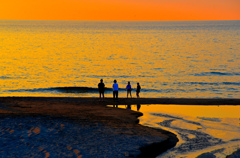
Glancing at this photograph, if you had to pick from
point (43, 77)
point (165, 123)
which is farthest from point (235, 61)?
point (165, 123)

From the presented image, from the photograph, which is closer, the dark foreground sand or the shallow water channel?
the dark foreground sand

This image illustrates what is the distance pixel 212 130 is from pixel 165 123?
2.83 m

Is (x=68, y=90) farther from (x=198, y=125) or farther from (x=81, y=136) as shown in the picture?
(x=81, y=136)

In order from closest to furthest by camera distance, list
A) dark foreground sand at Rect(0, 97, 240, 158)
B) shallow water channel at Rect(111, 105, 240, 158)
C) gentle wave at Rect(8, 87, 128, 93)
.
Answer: dark foreground sand at Rect(0, 97, 240, 158), shallow water channel at Rect(111, 105, 240, 158), gentle wave at Rect(8, 87, 128, 93)

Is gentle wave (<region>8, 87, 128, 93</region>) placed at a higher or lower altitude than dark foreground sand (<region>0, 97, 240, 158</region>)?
higher

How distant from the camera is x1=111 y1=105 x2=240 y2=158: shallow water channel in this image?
16078mm

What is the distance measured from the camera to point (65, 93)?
1497 inches

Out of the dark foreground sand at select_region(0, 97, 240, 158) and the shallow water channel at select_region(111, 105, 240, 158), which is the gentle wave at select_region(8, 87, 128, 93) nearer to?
the shallow water channel at select_region(111, 105, 240, 158)

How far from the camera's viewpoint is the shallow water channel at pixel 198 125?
16078 mm

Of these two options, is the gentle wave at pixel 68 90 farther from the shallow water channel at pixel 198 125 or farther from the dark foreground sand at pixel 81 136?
the dark foreground sand at pixel 81 136

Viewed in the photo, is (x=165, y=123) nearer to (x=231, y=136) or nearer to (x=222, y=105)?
(x=231, y=136)

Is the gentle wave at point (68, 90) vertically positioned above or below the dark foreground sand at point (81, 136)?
above

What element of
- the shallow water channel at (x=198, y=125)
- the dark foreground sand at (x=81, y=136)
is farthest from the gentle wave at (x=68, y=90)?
the dark foreground sand at (x=81, y=136)

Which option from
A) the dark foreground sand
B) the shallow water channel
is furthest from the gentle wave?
the dark foreground sand
